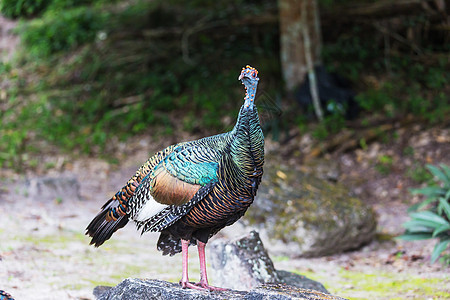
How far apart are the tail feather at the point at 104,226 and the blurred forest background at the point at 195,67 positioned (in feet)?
21.3

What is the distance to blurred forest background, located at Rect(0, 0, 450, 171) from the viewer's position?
35.7 feet

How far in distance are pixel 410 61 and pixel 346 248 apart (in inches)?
230

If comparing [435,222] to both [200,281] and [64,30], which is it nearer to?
[200,281]

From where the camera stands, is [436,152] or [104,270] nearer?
[104,270]

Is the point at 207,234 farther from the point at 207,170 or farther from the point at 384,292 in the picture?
the point at 384,292

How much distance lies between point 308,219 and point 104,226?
331 centimetres

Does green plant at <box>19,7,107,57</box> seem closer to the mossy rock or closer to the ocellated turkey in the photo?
the mossy rock

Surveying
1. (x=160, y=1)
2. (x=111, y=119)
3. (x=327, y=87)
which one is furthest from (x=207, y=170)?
(x=160, y=1)

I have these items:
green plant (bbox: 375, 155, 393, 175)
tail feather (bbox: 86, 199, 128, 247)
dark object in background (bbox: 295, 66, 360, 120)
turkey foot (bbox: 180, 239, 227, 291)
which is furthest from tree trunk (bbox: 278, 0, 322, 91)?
turkey foot (bbox: 180, 239, 227, 291)

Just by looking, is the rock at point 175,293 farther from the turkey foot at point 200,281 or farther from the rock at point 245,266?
the rock at point 245,266

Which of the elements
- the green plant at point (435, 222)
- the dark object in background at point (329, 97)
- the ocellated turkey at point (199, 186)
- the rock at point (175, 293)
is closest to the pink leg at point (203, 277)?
the ocellated turkey at point (199, 186)

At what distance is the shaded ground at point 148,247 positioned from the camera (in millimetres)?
5250

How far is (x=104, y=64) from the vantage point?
12367 mm

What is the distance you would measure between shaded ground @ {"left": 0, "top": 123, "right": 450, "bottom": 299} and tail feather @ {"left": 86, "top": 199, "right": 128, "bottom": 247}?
838mm
